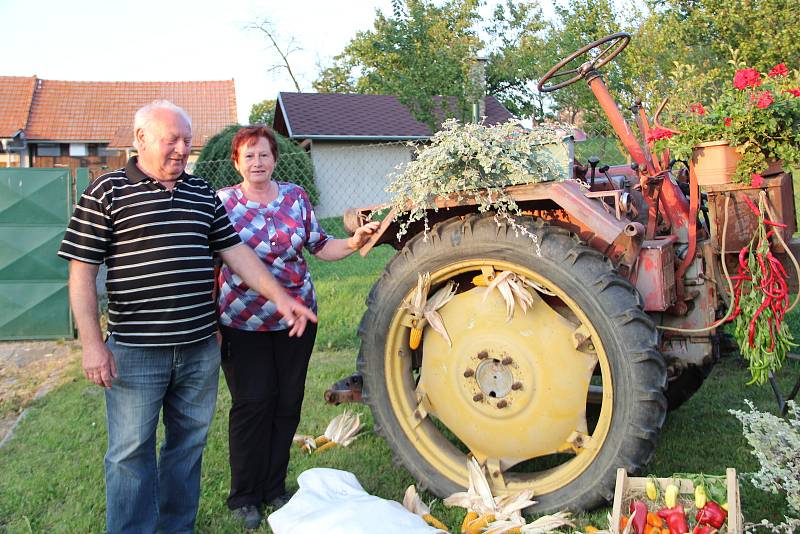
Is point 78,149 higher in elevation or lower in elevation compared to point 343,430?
higher

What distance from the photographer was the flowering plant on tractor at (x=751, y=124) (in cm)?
298

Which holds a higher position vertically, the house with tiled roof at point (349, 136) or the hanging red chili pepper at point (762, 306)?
the house with tiled roof at point (349, 136)

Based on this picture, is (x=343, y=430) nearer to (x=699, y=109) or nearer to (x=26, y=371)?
(x=699, y=109)

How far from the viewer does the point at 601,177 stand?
428 cm

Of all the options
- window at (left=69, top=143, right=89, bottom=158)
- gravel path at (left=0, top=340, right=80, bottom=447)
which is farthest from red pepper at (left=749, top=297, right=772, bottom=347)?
window at (left=69, top=143, right=89, bottom=158)

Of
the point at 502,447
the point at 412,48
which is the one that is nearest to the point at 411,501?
the point at 502,447

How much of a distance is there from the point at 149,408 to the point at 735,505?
230 cm

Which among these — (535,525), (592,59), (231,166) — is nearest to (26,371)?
(535,525)

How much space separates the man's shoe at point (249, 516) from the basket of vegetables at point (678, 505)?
169 centimetres

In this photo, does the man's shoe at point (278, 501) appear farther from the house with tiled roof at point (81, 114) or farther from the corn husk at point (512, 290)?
the house with tiled roof at point (81, 114)

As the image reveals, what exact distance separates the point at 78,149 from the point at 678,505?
3050cm

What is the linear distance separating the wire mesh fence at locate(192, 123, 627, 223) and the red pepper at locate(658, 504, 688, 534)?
10.6 meters

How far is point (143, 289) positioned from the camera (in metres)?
2.79

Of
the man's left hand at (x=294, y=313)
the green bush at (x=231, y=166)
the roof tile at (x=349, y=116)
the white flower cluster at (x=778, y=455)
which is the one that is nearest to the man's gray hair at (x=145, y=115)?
the man's left hand at (x=294, y=313)
